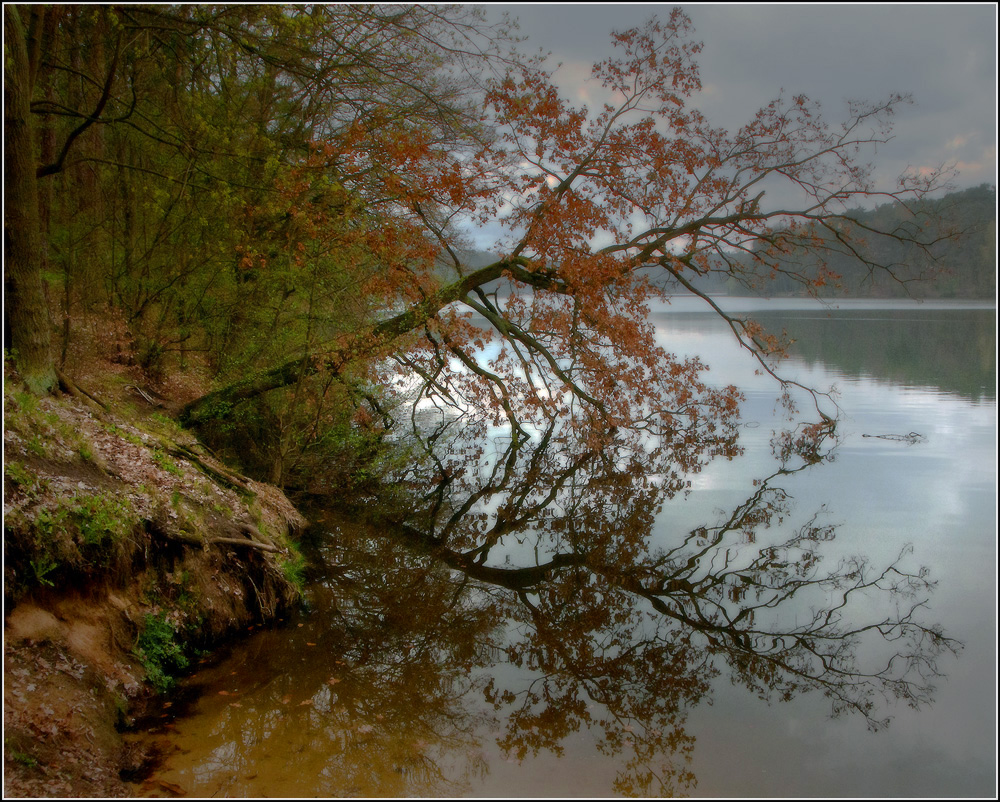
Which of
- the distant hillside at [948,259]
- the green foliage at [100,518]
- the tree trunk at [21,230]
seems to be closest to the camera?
the green foliage at [100,518]

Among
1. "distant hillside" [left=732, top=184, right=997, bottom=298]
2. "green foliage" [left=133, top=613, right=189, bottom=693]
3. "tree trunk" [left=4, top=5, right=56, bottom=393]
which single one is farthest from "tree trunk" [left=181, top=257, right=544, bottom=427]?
"distant hillside" [left=732, top=184, right=997, bottom=298]

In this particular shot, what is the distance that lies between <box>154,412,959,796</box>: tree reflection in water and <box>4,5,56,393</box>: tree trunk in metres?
2.93

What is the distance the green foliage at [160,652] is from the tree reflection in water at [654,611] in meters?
2.08

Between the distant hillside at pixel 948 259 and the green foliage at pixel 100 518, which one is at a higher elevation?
the distant hillside at pixel 948 259

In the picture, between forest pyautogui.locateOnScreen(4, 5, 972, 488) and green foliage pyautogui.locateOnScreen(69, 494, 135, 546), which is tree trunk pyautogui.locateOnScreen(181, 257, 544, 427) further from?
green foliage pyautogui.locateOnScreen(69, 494, 135, 546)

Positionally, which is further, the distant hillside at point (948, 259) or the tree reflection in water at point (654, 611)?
the distant hillside at point (948, 259)

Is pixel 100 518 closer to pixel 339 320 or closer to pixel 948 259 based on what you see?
A: pixel 339 320

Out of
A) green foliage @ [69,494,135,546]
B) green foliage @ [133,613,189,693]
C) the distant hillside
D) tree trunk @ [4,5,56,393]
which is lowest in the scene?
green foliage @ [133,613,189,693]

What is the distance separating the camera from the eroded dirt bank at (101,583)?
379 centimetres

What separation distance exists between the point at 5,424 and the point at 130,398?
504cm

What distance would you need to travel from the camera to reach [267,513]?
7621 mm

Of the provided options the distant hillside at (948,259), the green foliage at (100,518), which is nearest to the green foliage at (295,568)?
the green foliage at (100,518)

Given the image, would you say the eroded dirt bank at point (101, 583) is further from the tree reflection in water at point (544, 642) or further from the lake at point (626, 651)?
the tree reflection in water at point (544, 642)

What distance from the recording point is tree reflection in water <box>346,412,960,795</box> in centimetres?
508
